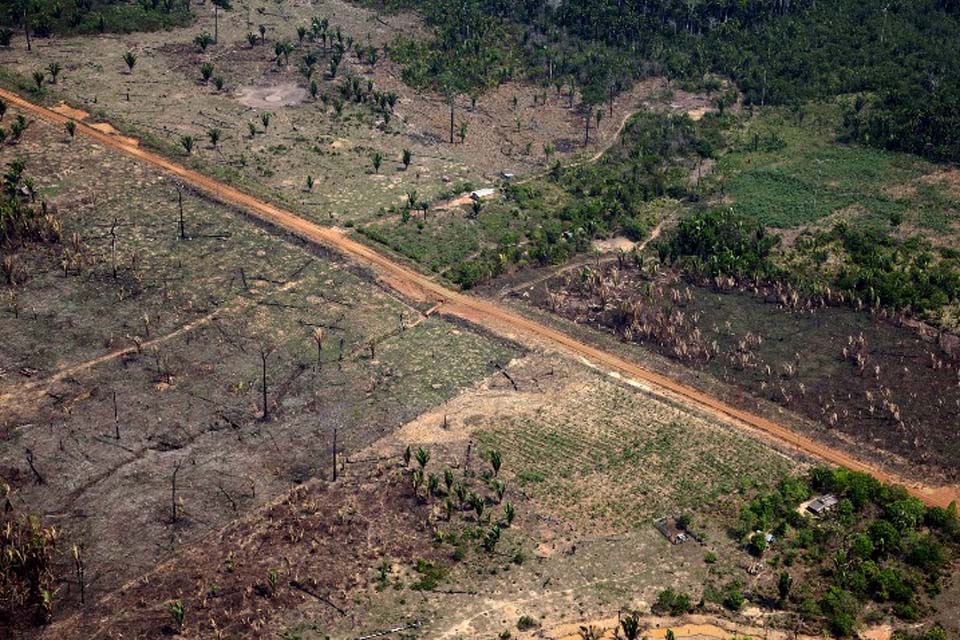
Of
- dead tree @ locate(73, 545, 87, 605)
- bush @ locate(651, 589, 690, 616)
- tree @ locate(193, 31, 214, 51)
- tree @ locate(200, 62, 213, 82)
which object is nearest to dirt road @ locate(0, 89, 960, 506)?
tree @ locate(200, 62, 213, 82)

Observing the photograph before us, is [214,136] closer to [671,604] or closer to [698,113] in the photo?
[698,113]

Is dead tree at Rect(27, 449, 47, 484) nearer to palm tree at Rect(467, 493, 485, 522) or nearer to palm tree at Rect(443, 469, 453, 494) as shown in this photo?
palm tree at Rect(443, 469, 453, 494)

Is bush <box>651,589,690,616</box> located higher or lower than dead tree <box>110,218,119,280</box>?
lower

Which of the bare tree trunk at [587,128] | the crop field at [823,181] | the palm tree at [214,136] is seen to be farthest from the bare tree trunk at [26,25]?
the crop field at [823,181]

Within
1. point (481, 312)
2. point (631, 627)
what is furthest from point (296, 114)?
point (631, 627)

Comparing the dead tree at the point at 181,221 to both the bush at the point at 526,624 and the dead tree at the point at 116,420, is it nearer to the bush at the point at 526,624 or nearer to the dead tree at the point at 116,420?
the dead tree at the point at 116,420

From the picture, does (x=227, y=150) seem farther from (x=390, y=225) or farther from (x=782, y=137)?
(x=782, y=137)
